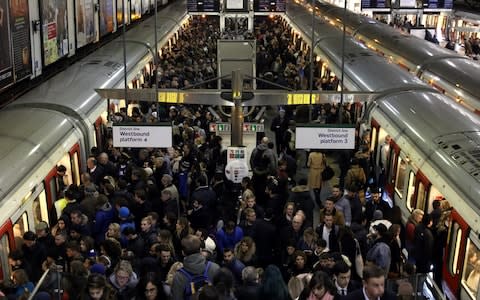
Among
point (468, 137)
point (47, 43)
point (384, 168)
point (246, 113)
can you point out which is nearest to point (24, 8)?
point (47, 43)

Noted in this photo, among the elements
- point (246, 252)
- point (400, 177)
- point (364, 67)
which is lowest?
point (400, 177)

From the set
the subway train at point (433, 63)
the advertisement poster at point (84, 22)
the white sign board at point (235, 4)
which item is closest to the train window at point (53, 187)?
the subway train at point (433, 63)

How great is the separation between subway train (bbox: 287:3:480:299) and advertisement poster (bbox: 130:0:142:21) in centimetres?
2221

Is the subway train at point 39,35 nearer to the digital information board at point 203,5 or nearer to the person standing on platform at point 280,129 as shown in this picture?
the person standing on platform at point 280,129

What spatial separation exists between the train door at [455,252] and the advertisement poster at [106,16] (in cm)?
1993

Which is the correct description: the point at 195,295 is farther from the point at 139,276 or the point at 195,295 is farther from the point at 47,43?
the point at 47,43

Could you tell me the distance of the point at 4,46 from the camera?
13523 mm

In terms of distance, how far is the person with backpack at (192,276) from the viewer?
645 cm

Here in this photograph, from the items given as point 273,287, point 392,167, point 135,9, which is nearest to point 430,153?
point 392,167

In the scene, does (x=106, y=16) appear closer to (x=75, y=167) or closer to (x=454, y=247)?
(x=75, y=167)

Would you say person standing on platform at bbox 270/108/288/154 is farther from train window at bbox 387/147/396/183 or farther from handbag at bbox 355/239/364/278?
handbag at bbox 355/239/364/278

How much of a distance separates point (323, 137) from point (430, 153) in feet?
5.24

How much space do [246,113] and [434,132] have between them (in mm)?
6287

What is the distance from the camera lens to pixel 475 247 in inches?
319
